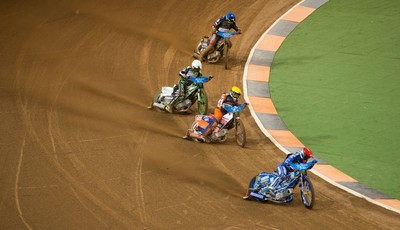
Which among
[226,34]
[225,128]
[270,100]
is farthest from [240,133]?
[226,34]

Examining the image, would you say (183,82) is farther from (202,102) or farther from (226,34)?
(226,34)

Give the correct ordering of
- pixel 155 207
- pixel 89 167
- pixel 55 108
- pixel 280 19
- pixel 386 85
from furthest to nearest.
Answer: pixel 280 19, pixel 386 85, pixel 55 108, pixel 89 167, pixel 155 207

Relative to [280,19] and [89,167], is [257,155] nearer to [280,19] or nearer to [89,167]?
[89,167]

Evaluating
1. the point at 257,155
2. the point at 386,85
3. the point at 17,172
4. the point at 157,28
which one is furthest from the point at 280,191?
the point at 157,28

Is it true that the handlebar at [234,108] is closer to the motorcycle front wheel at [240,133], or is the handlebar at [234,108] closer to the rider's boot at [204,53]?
the motorcycle front wheel at [240,133]

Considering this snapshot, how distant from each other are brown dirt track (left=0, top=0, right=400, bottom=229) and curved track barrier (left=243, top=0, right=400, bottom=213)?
0.90 ft

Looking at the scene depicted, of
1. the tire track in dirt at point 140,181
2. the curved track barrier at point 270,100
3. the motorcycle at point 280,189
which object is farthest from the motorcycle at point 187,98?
the motorcycle at point 280,189

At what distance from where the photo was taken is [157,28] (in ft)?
84.4

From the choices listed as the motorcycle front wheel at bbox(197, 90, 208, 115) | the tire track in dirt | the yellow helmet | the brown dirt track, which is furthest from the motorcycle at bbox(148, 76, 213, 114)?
the tire track in dirt

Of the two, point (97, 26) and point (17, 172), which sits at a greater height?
point (97, 26)

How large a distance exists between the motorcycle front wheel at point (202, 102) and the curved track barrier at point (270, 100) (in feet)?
4.90

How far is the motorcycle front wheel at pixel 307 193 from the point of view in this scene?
53.8 feet

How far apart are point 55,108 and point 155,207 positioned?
18.2ft

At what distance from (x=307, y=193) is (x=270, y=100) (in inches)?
221
